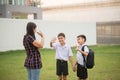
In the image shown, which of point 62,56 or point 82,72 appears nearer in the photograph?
point 82,72

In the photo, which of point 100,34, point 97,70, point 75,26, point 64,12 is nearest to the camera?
point 97,70

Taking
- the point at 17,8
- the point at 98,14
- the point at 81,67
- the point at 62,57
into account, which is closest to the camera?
the point at 81,67

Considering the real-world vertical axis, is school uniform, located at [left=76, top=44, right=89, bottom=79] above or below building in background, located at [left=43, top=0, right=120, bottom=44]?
below

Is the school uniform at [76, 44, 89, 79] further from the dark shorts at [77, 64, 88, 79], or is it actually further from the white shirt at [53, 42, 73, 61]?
the white shirt at [53, 42, 73, 61]

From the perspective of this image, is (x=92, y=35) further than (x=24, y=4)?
No

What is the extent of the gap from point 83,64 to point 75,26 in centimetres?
1840

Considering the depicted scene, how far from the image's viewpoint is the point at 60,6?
121ft

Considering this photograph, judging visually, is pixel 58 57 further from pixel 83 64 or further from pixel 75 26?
pixel 75 26

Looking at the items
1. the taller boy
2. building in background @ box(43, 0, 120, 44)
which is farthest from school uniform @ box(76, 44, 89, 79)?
building in background @ box(43, 0, 120, 44)

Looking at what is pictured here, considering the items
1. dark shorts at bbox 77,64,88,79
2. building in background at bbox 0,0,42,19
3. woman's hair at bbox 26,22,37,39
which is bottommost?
dark shorts at bbox 77,64,88,79

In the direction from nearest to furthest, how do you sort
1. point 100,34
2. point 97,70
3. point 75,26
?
point 97,70 → point 75,26 → point 100,34

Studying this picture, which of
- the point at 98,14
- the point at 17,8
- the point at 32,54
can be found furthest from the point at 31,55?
the point at 98,14

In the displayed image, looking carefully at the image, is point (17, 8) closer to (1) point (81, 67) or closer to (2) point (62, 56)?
(2) point (62, 56)

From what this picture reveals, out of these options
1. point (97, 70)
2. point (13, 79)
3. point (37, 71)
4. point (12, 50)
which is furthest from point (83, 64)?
point (12, 50)
